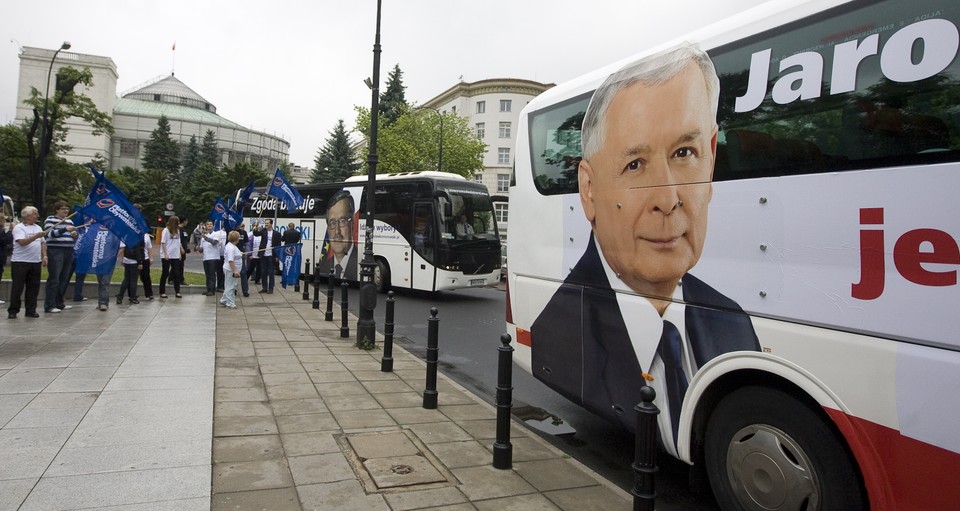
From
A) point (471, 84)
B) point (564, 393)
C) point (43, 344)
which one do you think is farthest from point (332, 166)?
point (564, 393)

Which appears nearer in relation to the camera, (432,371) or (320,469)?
(320,469)

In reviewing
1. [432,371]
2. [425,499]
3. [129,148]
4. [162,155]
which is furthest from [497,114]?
[425,499]

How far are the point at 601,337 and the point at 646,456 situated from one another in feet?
5.91

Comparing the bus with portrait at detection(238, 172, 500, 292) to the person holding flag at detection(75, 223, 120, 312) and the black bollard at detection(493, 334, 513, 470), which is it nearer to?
the person holding flag at detection(75, 223, 120, 312)

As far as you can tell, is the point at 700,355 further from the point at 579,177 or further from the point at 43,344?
the point at 43,344

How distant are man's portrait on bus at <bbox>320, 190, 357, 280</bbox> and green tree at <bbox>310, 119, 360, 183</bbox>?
4314 centimetres

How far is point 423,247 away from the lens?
16578mm

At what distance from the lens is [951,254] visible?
2578mm

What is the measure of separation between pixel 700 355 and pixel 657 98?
5.94ft

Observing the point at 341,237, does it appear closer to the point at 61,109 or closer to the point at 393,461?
the point at 393,461

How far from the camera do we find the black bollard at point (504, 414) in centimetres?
475

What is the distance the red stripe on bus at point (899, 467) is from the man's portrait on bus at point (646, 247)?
69 centimetres

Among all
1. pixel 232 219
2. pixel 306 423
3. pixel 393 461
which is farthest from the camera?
pixel 232 219

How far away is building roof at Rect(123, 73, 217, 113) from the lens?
119625mm
